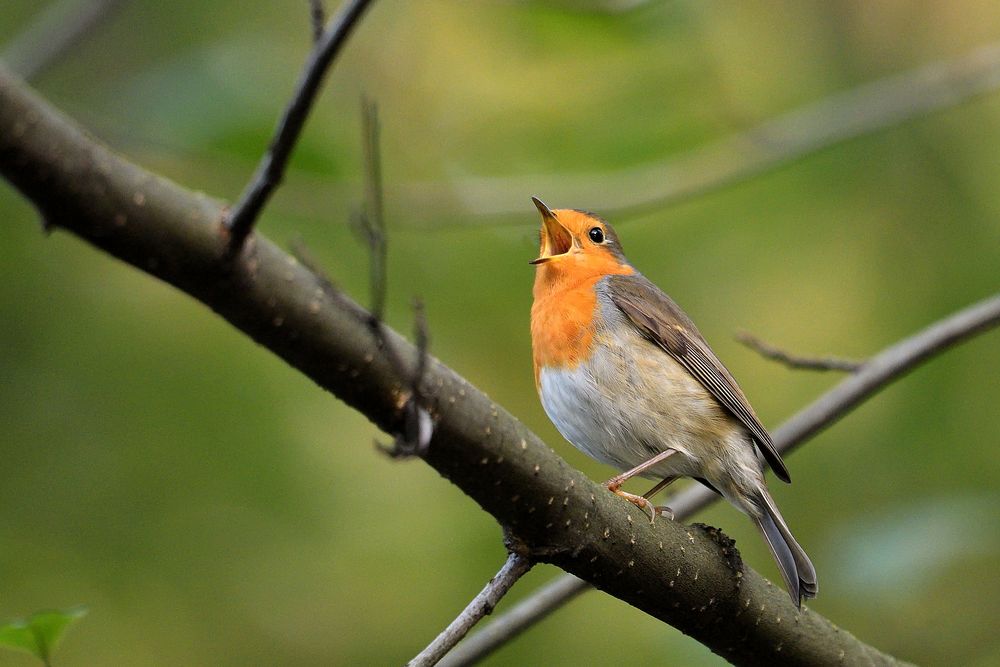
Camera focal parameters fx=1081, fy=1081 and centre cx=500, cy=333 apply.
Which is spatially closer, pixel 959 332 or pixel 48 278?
pixel 959 332

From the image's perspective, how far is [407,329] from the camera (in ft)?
20.1

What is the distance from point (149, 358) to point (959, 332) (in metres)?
4.14

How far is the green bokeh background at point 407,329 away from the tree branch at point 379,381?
6.98ft

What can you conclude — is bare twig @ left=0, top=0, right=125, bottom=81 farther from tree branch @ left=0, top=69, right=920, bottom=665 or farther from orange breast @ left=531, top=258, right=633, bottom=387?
tree branch @ left=0, top=69, right=920, bottom=665

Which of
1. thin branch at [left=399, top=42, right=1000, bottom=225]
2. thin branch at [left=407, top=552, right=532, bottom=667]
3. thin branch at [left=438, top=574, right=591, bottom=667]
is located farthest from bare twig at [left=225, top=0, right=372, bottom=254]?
thin branch at [left=399, top=42, right=1000, bottom=225]

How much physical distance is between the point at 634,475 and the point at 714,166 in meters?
2.10

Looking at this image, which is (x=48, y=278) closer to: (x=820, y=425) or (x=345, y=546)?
(x=345, y=546)

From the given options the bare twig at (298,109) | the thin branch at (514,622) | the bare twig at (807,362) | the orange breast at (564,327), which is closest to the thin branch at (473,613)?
the thin branch at (514,622)

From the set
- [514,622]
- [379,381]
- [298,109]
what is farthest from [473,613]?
[298,109]

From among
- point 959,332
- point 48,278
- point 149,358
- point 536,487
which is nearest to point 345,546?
point 149,358

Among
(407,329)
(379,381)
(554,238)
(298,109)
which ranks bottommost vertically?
(407,329)

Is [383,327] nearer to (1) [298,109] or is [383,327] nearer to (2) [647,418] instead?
(1) [298,109]

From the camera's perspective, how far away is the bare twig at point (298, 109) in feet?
5.48

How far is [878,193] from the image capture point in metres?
7.03
